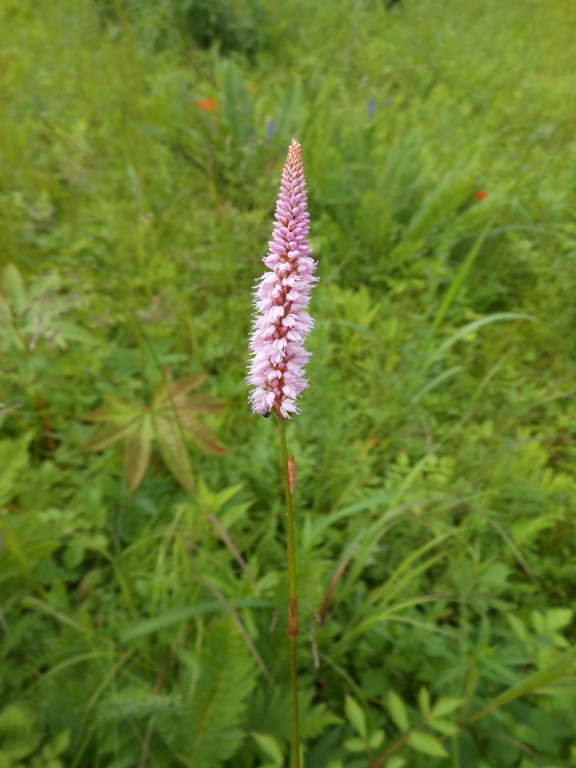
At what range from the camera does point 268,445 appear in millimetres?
1992

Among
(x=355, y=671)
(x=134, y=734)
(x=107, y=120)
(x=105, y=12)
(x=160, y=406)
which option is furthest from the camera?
(x=105, y=12)

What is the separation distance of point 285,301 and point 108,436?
115 cm

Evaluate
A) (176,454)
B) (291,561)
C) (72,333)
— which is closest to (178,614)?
(176,454)

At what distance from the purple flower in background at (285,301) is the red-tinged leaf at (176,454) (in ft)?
3.01

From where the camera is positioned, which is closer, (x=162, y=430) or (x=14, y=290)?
(x=162, y=430)

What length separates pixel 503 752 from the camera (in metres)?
1.34

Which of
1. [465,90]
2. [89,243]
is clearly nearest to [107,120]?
[89,243]

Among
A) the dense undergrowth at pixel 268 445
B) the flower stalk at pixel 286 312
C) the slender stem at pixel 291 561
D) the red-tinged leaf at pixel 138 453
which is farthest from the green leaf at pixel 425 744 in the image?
the red-tinged leaf at pixel 138 453

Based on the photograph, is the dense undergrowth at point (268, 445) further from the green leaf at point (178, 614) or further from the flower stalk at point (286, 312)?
the flower stalk at point (286, 312)

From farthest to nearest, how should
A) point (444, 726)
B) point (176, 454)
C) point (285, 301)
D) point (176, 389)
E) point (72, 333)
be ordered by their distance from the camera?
1. point (72, 333)
2. point (176, 389)
3. point (176, 454)
4. point (444, 726)
5. point (285, 301)

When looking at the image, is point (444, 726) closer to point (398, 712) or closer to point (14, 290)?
point (398, 712)

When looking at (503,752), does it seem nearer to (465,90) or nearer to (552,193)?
(552,193)

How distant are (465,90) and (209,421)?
14.5 ft

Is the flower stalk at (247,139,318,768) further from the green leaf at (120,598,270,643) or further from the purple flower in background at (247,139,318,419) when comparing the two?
the green leaf at (120,598,270,643)
